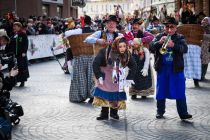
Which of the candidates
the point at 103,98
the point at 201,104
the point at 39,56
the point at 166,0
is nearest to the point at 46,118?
the point at 103,98

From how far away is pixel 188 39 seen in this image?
43.5ft

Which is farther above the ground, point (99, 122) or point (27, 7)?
point (27, 7)

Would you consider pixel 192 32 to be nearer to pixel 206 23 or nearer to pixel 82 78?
pixel 206 23

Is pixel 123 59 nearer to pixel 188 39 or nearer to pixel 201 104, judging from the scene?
pixel 201 104

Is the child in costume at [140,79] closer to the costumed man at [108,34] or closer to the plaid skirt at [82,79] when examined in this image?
the plaid skirt at [82,79]

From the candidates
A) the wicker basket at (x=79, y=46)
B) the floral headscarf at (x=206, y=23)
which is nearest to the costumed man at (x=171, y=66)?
the wicker basket at (x=79, y=46)

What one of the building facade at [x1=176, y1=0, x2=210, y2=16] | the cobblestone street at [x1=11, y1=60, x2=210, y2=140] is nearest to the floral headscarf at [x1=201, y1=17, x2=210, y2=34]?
the cobblestone street at [x1=11, y1=60, x2=210, y2=140]

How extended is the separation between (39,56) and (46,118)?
45.1 ft

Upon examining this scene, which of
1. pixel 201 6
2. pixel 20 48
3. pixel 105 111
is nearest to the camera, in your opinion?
pixel 105 111

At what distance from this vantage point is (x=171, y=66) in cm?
851

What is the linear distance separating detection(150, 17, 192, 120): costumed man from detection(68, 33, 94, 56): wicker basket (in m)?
2.25

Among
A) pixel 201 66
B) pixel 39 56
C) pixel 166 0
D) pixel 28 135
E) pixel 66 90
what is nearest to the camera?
pixel 28 135

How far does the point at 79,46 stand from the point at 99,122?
253 centimetres

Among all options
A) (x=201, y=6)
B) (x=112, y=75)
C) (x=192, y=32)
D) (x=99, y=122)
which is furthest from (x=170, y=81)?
(x=201, y=6)
